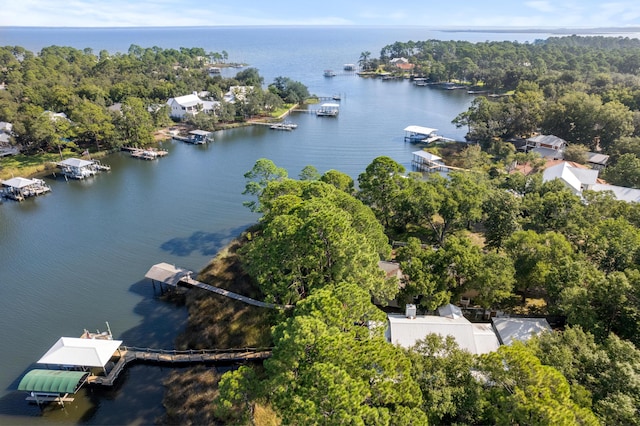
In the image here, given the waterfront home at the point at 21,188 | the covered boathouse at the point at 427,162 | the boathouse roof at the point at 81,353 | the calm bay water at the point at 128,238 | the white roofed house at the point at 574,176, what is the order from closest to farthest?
1. the boathouse roof at the point at 81,353
2. the calm bay water at the point at 128,238
3. the white roofed house at the point at 574,176
4. the waterfront home at the point at 21,188
5. the covered boathouse at the point at 427,162

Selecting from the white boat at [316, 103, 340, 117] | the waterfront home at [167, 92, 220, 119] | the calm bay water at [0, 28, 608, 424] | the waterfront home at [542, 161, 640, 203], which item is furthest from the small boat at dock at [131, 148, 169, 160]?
the waterfront home at [542, 161, 640, 203]

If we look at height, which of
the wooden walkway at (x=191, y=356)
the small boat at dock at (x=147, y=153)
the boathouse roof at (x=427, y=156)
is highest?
the boathouse roof at (x=427, y=156)

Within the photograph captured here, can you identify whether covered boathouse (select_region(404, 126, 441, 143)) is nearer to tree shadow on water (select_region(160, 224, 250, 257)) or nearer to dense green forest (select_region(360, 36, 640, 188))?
dense green forest (select_region(360, 36, 640, 188))

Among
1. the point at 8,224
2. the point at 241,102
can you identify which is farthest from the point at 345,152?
the point at 8,224

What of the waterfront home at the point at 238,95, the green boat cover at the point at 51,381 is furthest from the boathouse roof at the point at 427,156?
the green boat cover at the point at 51,381

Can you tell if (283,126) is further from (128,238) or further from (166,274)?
(166,274)

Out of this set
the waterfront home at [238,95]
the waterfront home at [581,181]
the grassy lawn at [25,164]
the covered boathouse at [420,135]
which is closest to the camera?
the waterfront home at [581,181]

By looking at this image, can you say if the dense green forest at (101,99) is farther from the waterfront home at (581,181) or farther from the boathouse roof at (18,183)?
the waterfront home at (581,181)
